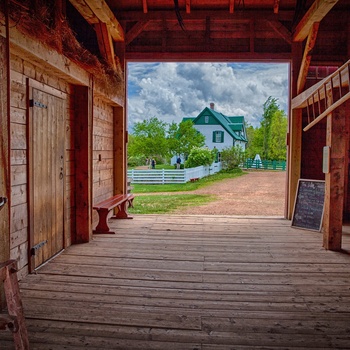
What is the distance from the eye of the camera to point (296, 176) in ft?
20.7

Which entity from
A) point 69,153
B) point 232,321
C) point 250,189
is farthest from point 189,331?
point 250,189

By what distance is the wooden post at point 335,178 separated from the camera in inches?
169

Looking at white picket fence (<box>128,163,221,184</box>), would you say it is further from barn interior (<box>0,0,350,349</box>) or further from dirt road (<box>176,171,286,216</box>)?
barn interior (<box>0,0,350,349</box>)

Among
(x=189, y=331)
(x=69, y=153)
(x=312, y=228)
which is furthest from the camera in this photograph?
(x=312, y=228)

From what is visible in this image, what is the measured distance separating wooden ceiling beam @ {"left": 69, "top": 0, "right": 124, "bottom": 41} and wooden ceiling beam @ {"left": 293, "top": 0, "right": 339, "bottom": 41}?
118 inches

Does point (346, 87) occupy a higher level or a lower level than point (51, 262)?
higher

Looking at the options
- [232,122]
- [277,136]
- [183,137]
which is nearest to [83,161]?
[183,137]

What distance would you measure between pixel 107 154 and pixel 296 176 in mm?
3552

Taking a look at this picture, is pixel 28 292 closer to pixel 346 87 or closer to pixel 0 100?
pixel 0 100

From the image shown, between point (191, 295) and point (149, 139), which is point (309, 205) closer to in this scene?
point (191, 295)

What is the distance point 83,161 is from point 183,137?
1606 centimetres

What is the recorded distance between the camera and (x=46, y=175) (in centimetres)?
377

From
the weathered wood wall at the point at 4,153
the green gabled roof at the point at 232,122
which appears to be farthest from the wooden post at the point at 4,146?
the green gabled roof at the point at 232,122

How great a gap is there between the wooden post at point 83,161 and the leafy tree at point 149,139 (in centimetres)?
1525
